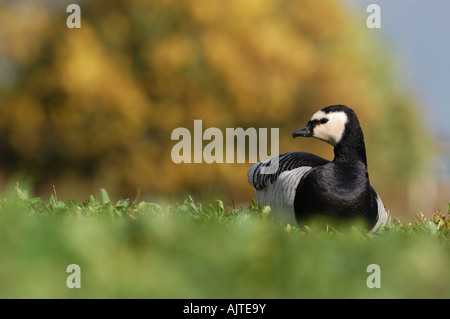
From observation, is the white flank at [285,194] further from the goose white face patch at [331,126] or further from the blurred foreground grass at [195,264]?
the blurred foreground grass at [195,264]

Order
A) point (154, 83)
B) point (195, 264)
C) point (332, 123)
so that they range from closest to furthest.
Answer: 1. point (195, 264)
2. point (332, 123)
3. point (154, 83)

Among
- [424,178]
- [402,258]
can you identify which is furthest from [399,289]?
[424,178]

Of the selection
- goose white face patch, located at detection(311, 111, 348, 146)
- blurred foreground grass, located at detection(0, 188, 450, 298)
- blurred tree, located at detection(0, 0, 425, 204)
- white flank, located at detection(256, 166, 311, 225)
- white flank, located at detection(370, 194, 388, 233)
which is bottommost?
blurred foreground grass, located at detection(0, 188, 450, 298)

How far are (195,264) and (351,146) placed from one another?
3.74 m

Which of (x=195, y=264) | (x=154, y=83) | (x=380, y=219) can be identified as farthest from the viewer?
(x=154, y=83)

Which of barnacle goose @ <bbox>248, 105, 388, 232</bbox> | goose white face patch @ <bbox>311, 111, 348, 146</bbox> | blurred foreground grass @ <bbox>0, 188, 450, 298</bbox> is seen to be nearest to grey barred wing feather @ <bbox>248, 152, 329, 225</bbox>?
barnacle goose @ <bbox>248, 105, 388, 232</bbox>

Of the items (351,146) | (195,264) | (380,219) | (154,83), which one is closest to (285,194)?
(351,146)

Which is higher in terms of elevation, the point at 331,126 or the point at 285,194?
the point at 331,126

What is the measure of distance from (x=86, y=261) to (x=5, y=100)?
2138 centimetres

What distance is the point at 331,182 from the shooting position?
5.83m

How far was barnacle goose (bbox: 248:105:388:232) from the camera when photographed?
226 inches

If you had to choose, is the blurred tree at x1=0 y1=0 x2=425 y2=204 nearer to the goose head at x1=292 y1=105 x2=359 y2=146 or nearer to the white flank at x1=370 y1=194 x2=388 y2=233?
the goose head at x1=292 y1=105 x2=359 y2=146

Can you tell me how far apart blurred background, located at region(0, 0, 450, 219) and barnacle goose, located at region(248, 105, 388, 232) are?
13.7 metres

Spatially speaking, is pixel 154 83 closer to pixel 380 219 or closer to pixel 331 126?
pixel 331 126
